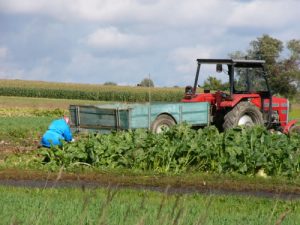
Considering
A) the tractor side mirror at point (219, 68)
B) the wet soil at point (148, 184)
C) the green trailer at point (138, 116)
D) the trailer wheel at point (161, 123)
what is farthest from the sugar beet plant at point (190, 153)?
the tractor side mirror at point (219, 68)

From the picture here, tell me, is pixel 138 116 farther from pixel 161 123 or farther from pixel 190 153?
pixel 190 153

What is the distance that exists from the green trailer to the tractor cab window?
57.2 inches

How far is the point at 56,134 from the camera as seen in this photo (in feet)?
51.2

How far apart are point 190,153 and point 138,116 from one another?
11.1ft

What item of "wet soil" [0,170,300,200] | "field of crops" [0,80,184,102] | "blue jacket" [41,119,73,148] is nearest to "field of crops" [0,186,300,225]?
"wet soil" [0,170,300,200]

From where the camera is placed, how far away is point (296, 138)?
47.2 feet

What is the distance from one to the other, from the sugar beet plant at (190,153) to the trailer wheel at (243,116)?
317cm

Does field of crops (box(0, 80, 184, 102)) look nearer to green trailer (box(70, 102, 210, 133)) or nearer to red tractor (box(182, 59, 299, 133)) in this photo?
red tractor (box(182, 59, 299, 133))

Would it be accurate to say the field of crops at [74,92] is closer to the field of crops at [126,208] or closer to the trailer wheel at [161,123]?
the trailer wheel at [161,123]

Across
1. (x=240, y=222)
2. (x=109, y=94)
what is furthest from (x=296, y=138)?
(x=109, y=94)

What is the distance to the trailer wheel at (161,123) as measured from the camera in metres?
17.4

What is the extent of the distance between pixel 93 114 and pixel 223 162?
5223 millimetres

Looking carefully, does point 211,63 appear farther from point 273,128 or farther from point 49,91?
point 49,91

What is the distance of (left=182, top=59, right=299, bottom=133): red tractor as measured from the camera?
1794cm
